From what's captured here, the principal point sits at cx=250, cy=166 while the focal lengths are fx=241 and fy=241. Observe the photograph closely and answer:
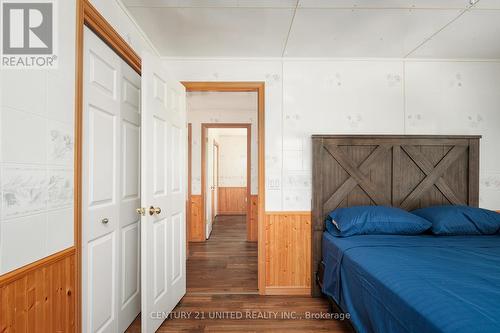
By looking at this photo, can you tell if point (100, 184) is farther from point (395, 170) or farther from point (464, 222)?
point (464, 222)

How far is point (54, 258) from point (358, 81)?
288 cm

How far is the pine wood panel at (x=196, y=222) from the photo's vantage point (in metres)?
4.35

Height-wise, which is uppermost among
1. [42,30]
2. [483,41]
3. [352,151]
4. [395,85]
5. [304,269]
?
[483,41]

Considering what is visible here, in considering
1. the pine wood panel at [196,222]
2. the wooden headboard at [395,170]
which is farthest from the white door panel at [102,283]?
the pine wood panel at [196,222]

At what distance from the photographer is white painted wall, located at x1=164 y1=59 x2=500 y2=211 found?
101 inches

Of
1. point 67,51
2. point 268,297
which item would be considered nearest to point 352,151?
point 268,297

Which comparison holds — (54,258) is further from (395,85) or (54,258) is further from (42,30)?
(395,85)

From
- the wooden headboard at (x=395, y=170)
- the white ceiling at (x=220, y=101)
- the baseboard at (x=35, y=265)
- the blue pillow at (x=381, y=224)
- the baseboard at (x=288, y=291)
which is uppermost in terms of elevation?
the white ceiling at (x=220, y=101)

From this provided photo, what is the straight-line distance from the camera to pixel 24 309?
1017 mm

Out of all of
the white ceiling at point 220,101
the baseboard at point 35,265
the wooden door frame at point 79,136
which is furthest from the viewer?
the white ceiling at point 220,101

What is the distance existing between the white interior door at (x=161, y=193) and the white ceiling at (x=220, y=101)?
4.65 feet

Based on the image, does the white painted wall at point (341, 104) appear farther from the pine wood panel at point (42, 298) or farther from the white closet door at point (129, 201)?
the pine wood panel at point (42, 298)

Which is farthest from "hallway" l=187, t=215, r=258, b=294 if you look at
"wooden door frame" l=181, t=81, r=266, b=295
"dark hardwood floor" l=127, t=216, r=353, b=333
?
"wooden door frame" l=181, t=81, r=266, b=295

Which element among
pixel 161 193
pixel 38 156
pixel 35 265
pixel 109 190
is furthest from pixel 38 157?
pixel 161 193
